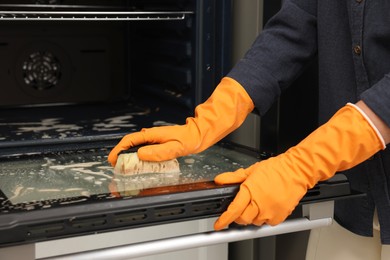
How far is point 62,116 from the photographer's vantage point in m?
2.19

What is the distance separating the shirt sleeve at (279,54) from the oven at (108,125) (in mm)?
183

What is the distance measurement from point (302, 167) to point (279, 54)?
1.48ft

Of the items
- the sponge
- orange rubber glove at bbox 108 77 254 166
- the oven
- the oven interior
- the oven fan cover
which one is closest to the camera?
the oven

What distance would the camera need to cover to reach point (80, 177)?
1.38 metres

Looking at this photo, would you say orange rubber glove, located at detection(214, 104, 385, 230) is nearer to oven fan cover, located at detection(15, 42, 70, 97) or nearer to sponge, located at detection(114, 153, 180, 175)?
sponge, located at detection(114, 153, 180, 175)

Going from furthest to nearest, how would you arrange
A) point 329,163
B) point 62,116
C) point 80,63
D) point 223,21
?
point 80,63, point 62,116, point 223,21, point 329,163

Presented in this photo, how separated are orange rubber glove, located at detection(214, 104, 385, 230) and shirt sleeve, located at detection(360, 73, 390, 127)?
3 centimetres

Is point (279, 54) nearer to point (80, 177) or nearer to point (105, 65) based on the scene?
point (80, 177)

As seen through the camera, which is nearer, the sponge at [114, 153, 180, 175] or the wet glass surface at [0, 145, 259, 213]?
the wet glass surface at [0, 145, 259, 213]

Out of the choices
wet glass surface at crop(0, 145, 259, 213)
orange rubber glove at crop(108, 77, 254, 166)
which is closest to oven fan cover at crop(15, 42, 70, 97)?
wet glass surface at crop(0, 145, 259, 213)

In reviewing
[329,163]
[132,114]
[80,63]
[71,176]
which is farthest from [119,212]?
[80,63]

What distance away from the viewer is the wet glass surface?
1.19m

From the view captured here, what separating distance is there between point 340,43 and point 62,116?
42.7 inches

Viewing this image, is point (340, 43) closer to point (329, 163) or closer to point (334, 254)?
point (329, 163)
